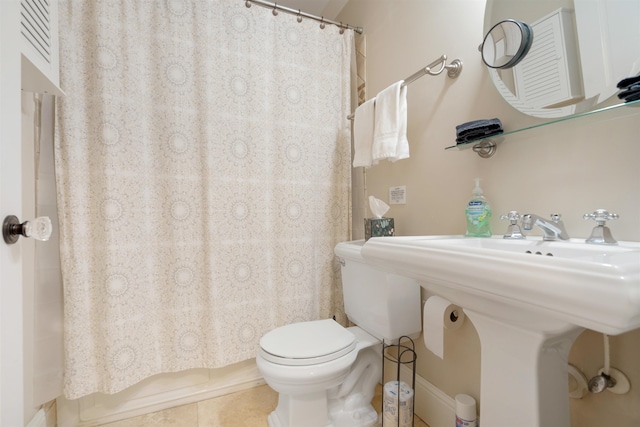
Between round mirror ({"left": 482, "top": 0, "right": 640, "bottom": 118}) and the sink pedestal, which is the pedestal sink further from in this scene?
round mirror ({"left": 482, "top": 0, "right": 640, "bottom": 118})

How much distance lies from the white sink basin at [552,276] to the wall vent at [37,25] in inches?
48.1

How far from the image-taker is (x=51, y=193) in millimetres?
1249

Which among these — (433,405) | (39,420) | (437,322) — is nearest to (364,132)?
(437,322)

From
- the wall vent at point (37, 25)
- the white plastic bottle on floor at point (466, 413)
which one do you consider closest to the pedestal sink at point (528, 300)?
the white plastic bottle on floor at point (466, 413)

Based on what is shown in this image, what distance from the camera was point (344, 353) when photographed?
1.19 meters

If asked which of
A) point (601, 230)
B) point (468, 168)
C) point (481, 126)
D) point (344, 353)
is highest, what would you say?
point (481, 126)

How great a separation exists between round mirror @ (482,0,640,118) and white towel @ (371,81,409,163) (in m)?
0.39

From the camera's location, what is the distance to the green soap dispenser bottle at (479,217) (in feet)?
3.33

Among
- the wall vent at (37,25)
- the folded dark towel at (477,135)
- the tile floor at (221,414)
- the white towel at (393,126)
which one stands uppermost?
the wall vent at (37,25)

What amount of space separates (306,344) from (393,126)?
104 centimetres

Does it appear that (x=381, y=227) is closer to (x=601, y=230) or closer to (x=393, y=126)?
(x=393, y=126)

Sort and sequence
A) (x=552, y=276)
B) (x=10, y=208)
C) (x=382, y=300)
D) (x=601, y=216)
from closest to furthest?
(x=552, y=276), (x=10, y=208), (x=601, y=216), (x=382, y=300)

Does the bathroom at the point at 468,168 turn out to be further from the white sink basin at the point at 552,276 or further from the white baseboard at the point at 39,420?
the white sink basin at the point at 552,276

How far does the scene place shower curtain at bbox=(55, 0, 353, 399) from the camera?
1275 millimetres
